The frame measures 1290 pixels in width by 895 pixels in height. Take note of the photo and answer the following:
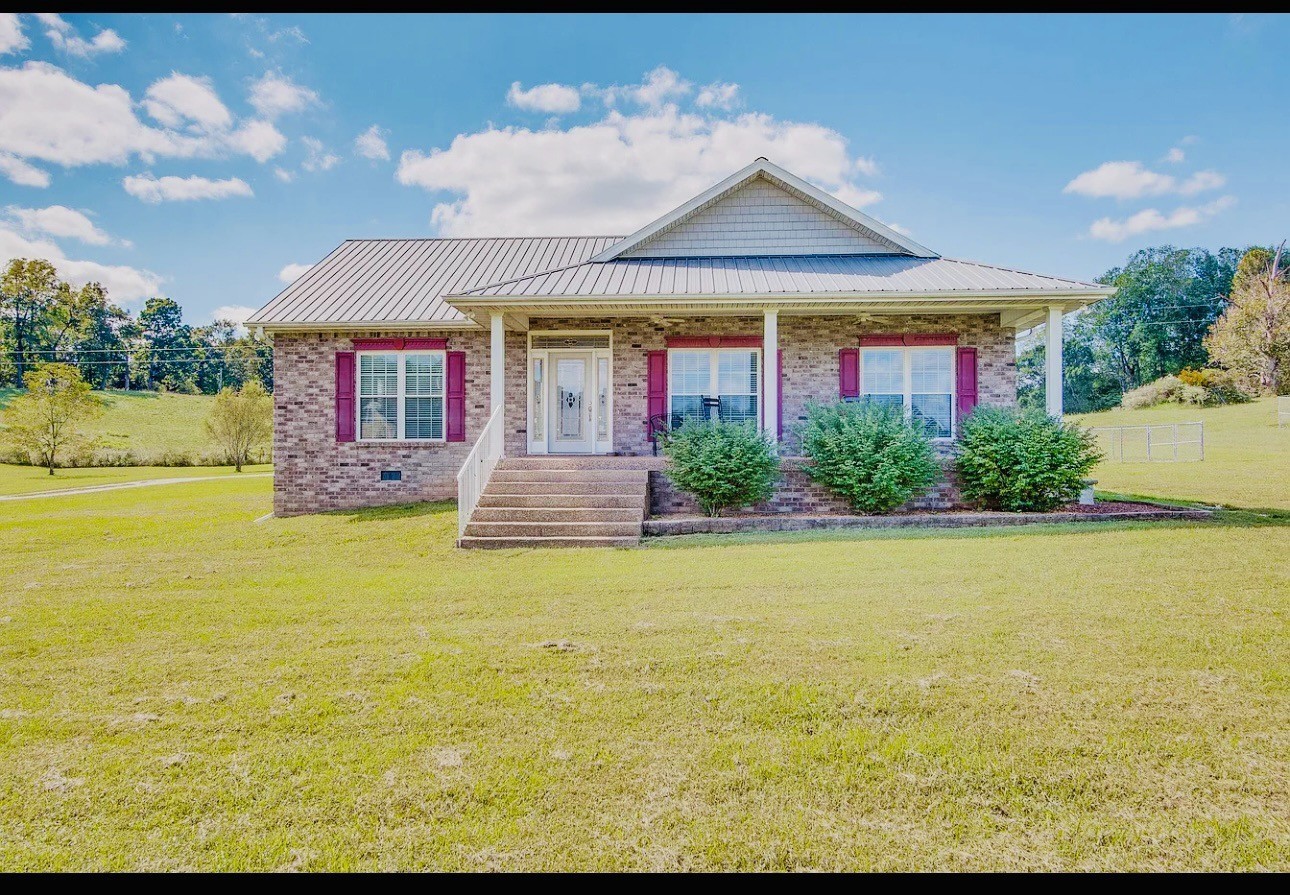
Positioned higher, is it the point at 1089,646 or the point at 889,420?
the point at 889,420

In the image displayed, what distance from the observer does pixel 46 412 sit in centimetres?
2697

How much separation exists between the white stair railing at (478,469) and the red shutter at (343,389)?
3.71 metres

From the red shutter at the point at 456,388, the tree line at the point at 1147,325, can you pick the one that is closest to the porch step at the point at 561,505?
the red shutter at the point at 456,388

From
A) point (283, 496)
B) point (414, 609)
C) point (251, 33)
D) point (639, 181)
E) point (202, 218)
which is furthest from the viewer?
point (639, 181)

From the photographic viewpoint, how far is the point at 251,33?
7566mm

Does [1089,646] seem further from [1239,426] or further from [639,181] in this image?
[1239,426]

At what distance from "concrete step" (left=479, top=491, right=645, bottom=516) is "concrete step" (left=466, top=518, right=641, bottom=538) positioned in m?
0.62

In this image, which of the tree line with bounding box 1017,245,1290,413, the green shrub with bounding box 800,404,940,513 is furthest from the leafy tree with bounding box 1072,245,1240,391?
the green shrub with bounding box 800,404,940,513

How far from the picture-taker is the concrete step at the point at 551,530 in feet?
29.0

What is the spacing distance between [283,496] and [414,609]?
9.00m

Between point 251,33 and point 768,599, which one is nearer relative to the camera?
point 768,599

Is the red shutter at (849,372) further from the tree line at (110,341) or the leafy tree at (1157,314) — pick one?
the leafy tree at (1157,314)

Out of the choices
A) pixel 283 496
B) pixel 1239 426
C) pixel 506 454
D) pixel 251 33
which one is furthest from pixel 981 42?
pixel 1239 426

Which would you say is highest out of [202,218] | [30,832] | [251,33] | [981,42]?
[202,218]
